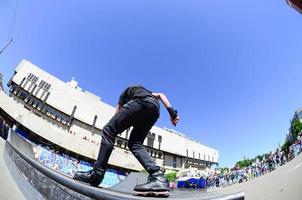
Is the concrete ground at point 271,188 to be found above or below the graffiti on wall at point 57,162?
below

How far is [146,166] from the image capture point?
1519 mm

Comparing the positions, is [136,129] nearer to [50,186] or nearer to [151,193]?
[151,193]

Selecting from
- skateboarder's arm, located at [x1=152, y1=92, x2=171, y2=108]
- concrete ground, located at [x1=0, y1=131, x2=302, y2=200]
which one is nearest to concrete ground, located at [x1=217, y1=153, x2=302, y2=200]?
concrete ground, located at [x1=0, y1=131, x2=302, y2=200]

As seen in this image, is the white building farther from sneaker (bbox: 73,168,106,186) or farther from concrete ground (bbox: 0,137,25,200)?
concrete ground (bbox: 0,137,25,200)

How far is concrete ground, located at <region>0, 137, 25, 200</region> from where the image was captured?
3.81ft

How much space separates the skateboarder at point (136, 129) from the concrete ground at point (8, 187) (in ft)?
1.02

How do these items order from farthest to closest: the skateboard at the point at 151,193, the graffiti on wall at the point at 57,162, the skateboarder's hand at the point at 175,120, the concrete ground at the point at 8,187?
the graffiti on wall at the point at 57,162, the skateboarder's hand at the point at 175,120, the skateboard at the point at 151,193, the concrete ground at the point at 8,187

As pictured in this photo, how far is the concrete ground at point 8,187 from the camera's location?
116 centimetres

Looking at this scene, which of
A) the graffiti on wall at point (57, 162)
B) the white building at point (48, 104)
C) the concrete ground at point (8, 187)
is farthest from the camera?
the white building at point (48, 104)

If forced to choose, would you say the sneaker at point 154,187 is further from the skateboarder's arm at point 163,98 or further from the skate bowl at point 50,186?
the skateboarder's arm at point 163,98

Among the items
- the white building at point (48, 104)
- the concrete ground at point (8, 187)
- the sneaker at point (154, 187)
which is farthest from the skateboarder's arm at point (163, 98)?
the white building at point (48, 104)

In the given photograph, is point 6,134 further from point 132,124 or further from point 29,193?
point 132,124

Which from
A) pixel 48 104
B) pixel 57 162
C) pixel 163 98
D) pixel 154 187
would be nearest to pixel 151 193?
pixel 154 187

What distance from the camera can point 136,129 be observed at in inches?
65.6
